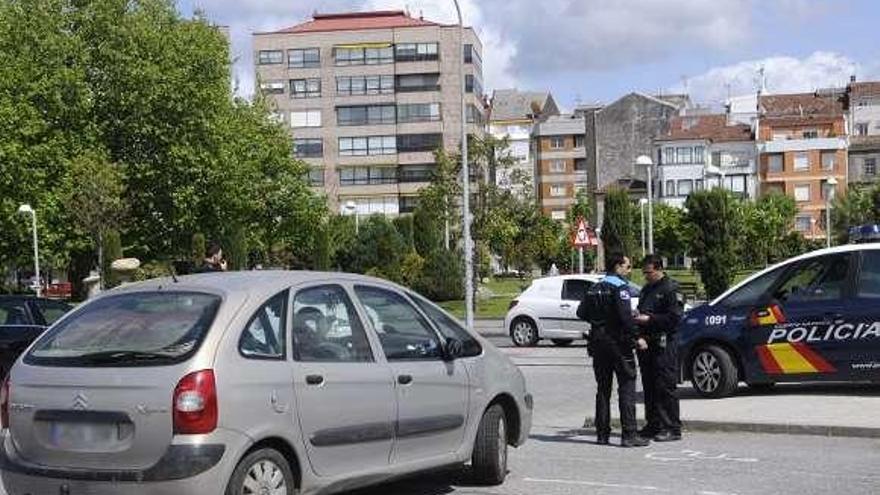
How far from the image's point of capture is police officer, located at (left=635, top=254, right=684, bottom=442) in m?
11.4

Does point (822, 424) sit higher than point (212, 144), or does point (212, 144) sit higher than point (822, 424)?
point (212, 144)

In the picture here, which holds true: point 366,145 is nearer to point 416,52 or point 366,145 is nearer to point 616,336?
point 416,52

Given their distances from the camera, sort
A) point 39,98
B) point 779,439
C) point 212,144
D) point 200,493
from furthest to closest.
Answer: point 212,144
point 39,98
point 779,439
point 200,493

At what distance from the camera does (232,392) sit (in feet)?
22.1

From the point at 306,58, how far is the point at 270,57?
379cm

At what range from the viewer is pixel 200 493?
258 inches

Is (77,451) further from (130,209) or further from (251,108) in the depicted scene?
(251,108)

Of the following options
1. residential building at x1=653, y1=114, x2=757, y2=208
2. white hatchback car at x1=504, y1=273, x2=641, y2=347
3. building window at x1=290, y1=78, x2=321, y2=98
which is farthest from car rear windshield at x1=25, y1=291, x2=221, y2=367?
residential building at x1=653, y1=114, x2=757, y2=208

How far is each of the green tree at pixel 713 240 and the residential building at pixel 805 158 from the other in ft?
226

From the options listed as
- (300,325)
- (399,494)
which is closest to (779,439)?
(399,494)

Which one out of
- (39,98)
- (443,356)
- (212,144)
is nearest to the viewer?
(443,356)

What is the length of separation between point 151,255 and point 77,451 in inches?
1949

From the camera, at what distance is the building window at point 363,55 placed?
353 feet

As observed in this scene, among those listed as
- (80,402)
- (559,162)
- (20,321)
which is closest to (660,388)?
(80,402)
